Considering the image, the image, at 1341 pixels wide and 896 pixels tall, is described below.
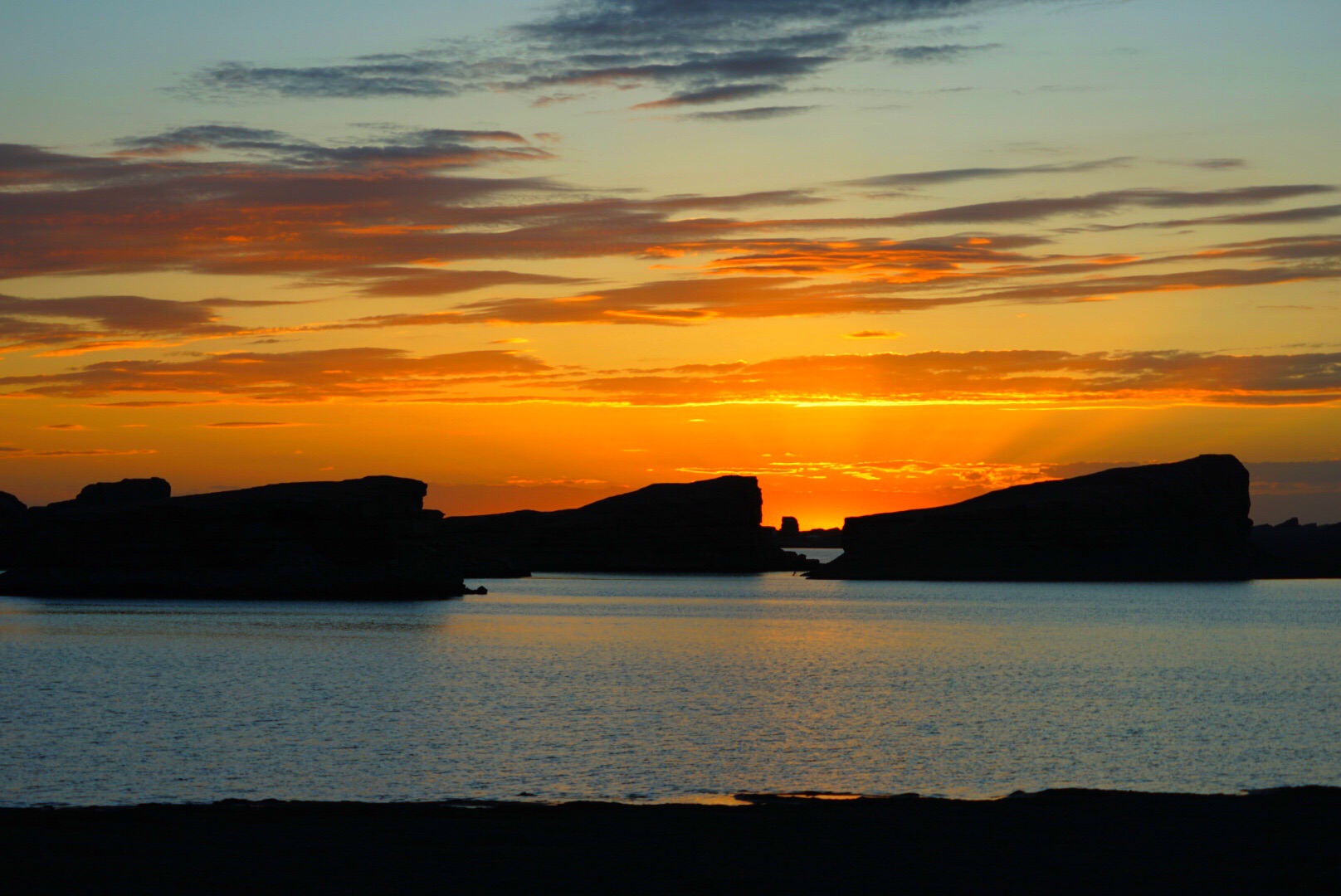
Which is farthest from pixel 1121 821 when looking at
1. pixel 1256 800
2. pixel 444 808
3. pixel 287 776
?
pixel 287 776

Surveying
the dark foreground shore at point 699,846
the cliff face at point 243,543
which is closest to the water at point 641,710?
the dark foreground shore at point 699,846

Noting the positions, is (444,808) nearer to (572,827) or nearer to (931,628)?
(572,827)

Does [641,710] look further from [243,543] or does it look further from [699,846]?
[243,543]

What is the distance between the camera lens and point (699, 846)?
22750mm

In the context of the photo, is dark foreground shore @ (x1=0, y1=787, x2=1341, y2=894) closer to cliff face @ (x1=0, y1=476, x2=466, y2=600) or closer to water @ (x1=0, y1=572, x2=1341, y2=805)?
water @ (x1=0, y1=572, x2=1341, y2=805)

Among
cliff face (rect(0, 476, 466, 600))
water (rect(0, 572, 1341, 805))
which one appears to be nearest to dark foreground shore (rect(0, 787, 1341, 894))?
water (rect(0, 572, 1341, 805))

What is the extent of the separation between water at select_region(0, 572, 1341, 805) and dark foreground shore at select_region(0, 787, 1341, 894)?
5670 mm

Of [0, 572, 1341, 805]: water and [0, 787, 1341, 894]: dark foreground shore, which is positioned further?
[0, 572, 1341, 805]: water

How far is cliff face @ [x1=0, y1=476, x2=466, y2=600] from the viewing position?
138m

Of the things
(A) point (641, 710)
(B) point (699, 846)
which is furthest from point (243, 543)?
(B) point (699, 846)

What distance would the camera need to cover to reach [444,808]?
84.6 ft

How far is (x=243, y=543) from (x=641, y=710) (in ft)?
332

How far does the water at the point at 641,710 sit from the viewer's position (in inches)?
1328

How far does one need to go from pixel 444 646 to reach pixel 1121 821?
65895mm
